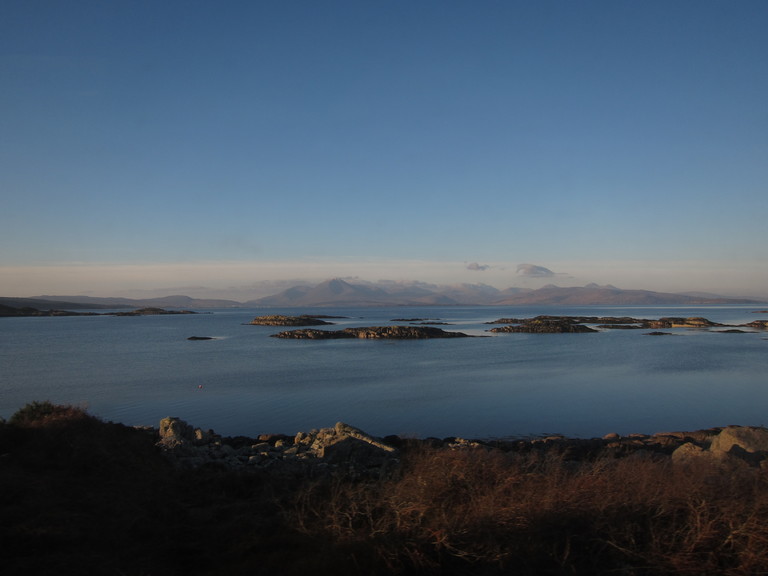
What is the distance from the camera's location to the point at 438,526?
15.6ft

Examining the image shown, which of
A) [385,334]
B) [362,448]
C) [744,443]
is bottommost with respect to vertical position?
[385,334]

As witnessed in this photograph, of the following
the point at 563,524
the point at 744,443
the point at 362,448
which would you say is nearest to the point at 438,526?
the point at 563,524

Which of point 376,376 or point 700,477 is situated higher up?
point 700,477

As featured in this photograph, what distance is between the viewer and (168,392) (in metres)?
20.0

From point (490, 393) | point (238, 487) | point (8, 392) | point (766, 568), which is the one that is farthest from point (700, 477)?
point (8, 392)

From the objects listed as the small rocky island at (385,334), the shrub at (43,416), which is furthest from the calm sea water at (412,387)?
the small rocky island at (385,334)

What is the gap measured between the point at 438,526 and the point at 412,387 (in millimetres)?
16432

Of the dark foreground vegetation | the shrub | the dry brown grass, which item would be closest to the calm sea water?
the shrub

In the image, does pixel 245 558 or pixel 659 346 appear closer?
pixel 245 558

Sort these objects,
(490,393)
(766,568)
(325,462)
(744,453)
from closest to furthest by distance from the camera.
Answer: (766,568), (744,453), (325,462), (490,393)

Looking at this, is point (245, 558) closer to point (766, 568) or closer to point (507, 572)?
point (507, 572)

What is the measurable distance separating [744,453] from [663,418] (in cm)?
736

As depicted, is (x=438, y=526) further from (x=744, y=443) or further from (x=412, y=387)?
(x=412, y=387)

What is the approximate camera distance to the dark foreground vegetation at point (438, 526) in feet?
14.8
